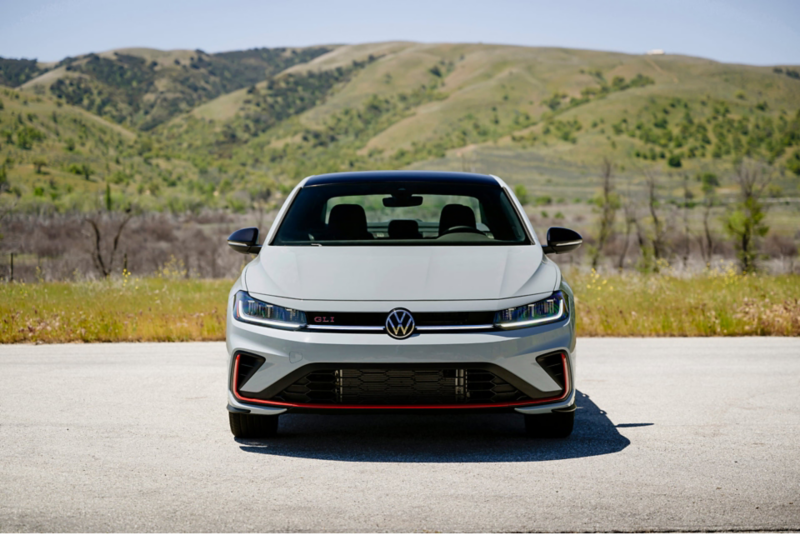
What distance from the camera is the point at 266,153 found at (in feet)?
482

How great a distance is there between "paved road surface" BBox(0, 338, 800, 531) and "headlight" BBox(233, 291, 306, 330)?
2.65 ft

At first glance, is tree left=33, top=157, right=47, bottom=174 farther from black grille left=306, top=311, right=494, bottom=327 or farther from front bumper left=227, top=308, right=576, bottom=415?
black grille left=306, top=311, right=494, bottom=327

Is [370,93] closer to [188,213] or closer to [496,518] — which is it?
[188,213]

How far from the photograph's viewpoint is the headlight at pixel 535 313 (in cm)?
500

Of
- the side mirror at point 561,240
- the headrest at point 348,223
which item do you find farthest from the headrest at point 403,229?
the side mirror at point 561,240

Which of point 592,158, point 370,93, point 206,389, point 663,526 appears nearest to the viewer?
point 663,526

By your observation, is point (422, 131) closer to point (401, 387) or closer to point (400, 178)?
point (400, 178)

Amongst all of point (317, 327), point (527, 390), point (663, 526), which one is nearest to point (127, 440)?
point (317, 327)

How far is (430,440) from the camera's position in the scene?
→ 5.65 metres

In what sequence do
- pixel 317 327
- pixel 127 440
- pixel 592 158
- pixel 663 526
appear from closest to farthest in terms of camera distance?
pixel 663 526 → pixel 317 327 → pixel 127 440 → pixel 592 158

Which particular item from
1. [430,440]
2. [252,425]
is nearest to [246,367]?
[252,425]

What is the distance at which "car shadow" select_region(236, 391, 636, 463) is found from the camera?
17.1 ft

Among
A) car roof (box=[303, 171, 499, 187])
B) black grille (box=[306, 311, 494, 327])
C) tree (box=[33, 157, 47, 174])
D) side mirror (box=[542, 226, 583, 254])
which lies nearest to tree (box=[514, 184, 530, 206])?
tree (box=[33, 157, 47, 174])

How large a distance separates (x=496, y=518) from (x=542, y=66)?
20302 cm
